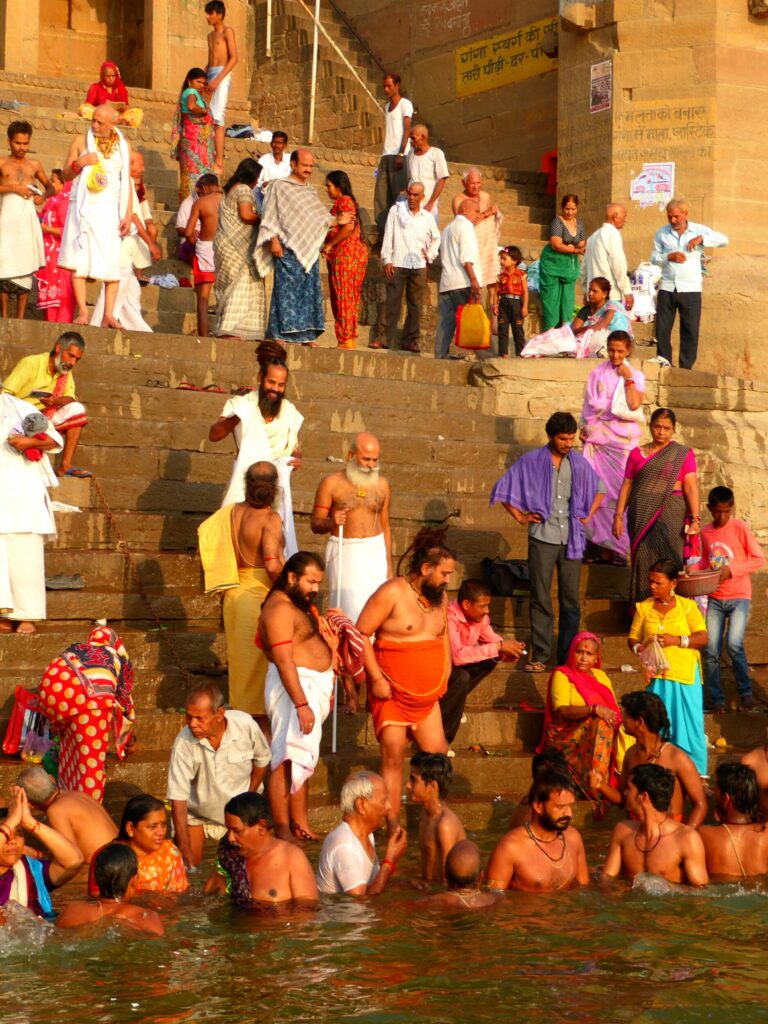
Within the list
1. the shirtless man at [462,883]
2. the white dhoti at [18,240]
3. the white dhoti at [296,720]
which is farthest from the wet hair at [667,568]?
the white dhoti at [18,240]

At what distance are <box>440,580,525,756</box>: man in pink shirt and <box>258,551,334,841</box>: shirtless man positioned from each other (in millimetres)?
1163

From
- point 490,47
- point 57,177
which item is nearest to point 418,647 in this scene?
point 57,177

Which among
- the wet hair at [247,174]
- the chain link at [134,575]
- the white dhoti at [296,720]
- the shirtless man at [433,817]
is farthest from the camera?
the wet hair at [247,174]

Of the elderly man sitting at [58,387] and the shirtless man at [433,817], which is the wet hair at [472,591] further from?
the elderly man sitting at [58,387]

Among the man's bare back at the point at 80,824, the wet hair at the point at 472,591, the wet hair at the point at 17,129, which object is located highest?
the wet hair at the point at 17,129

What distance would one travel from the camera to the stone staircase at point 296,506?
9461 mm

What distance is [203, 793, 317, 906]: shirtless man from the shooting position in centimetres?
748

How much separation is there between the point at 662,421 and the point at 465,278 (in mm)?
3632

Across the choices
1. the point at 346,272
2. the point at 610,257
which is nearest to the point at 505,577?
the point at 346,272

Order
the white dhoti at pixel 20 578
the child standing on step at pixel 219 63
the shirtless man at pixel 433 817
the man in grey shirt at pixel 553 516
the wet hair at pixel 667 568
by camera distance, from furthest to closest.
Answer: the child standing on step at pixel 219 63
the man in grey shirt at pixel 553 516
the wet hair at pixel 667 568
the white dhoti at pixel 20 578
the shirtless man at pixel 433 817

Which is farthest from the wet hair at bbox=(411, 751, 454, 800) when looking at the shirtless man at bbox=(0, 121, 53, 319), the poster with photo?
the poster with photo

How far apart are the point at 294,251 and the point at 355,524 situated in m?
3.80

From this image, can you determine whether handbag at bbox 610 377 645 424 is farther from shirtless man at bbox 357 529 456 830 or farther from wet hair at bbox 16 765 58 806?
wet hair at bbox 16 765 58 806

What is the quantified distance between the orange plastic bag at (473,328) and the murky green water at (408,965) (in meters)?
6.41
